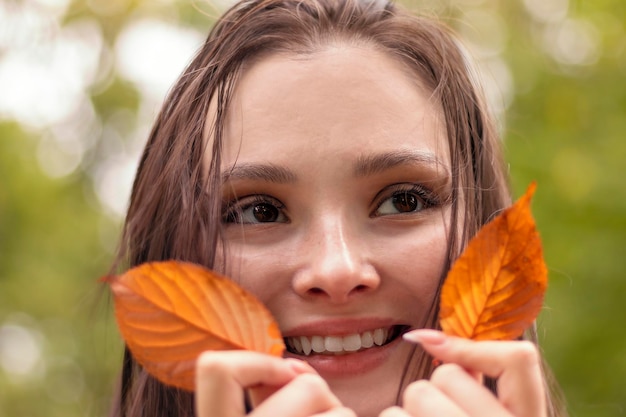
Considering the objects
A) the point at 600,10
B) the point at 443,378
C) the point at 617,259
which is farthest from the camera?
the point at 600,10

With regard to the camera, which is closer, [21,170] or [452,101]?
[452,101]

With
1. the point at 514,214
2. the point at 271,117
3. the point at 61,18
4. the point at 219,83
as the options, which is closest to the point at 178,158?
the point at 219,83

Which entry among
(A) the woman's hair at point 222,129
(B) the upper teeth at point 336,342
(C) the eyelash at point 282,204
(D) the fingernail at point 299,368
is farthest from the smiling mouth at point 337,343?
(D) the fingernail at point 299,368

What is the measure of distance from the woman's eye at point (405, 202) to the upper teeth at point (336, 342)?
290mm

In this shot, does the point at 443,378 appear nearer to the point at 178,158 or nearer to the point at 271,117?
the point at 271,117

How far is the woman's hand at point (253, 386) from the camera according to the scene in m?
1.29

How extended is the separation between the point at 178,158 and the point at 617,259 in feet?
15.5

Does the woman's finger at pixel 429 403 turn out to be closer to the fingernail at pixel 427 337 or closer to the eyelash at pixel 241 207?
the fingernail at pixel 427 337

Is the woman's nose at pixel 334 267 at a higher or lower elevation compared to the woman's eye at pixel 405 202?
lower

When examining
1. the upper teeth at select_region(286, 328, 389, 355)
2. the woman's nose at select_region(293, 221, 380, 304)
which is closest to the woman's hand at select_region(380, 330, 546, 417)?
the woman's nose at select_region(293, 221, 380, 304)

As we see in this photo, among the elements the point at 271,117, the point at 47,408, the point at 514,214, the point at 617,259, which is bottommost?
the point at 47,408

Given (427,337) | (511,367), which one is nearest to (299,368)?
(427,337)

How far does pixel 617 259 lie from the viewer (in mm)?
5945

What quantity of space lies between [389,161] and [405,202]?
15cm
